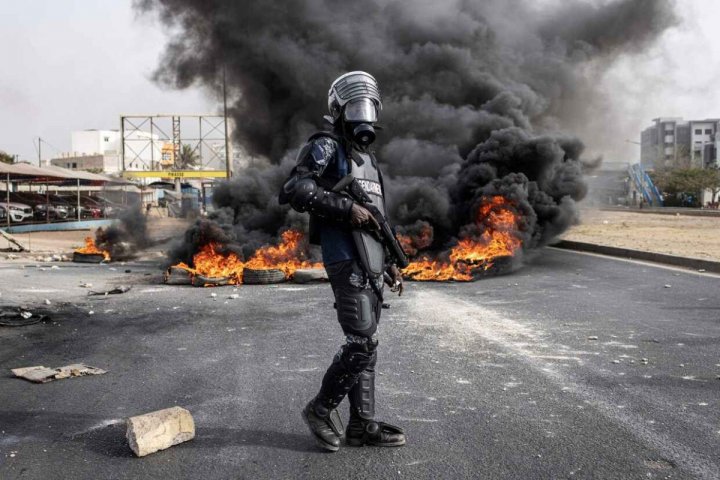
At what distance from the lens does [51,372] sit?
4348mm

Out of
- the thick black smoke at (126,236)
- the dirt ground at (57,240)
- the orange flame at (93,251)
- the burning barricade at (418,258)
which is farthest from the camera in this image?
the dirt ground at (57,240)

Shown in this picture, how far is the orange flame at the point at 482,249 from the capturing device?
10.3m

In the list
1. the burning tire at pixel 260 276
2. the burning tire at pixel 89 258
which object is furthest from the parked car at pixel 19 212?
the burning tire at pixel 260 276

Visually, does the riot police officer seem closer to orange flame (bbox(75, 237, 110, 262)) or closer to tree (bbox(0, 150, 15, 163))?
orange flame (bbox(75, 237, 110, 262))

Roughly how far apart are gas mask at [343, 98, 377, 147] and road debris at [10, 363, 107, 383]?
2794 mm

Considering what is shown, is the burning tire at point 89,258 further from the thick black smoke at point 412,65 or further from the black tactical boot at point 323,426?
the black tactical boot at point 323,426

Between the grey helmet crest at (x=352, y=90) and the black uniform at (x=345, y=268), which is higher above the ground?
the grey helmet crest at (x=352, y=90)

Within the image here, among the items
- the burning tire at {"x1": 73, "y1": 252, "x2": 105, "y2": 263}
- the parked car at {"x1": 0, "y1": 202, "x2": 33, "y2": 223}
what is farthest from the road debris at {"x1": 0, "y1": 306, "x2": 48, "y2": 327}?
the parked car at {"x1": 0, "y1": 202, "x2": 33, "y2": 223}

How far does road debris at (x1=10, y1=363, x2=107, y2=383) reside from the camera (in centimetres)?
426

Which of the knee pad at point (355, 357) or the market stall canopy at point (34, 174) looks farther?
the market stall canopy at point (34, 174)

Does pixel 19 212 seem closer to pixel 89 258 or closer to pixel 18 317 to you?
pixel 89 258

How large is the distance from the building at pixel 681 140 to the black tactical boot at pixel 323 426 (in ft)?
253

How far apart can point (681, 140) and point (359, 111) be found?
94651mm

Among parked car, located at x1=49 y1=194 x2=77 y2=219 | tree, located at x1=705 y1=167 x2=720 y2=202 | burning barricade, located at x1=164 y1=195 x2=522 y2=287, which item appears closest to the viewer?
burning barricade, located at x1=164 y1=195 x2=522 y2=287
